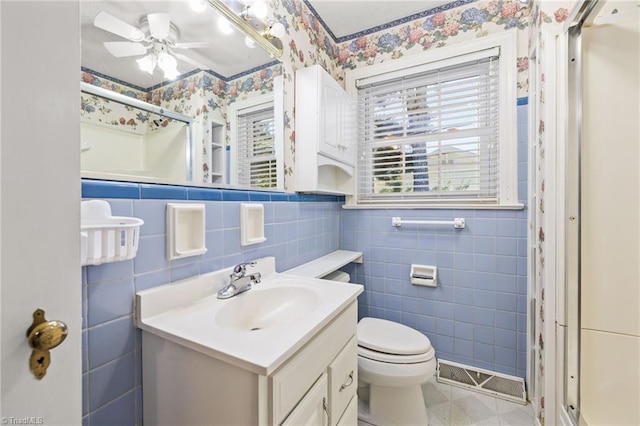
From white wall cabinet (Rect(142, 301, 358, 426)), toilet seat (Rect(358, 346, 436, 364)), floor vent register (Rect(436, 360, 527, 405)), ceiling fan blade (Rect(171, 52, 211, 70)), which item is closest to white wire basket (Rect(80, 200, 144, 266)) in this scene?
white wall cabinet (Rect(142, 301, 358, 426))

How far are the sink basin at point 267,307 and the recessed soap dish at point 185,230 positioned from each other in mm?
232

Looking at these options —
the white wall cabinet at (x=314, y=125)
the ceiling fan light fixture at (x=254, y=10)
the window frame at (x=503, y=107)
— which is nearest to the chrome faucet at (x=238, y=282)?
the white wall cabinet at (x=314, y=125)

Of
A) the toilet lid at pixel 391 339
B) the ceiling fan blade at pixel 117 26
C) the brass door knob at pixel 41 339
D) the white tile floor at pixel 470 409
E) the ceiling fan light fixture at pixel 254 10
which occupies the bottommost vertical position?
the white tile floor at pixel 470 409

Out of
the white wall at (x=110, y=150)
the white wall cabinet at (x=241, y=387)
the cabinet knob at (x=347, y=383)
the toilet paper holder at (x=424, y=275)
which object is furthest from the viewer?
the toilet paper holder at (x=424, y=275)

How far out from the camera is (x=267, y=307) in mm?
1136

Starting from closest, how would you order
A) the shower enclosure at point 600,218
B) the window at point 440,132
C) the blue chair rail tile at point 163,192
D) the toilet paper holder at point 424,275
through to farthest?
the blue chair rail tile at point 163,192 → the shower enclosure at point 600,218 → the window at point 440,132 → the toilet paper holder at point 424,275

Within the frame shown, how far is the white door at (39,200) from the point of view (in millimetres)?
334

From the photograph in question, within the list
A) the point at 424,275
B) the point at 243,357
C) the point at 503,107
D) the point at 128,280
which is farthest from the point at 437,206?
the point at 128,280

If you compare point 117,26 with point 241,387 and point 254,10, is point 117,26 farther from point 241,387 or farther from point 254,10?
point 241,387

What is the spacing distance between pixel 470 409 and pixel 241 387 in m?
1.51

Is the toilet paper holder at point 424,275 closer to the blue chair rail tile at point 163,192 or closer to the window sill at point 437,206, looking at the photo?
the window sill at point 437,206

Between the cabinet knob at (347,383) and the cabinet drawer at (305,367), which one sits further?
the cabinet knob at (347,383)

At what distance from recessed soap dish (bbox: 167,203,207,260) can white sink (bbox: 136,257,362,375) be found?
0.11 meters

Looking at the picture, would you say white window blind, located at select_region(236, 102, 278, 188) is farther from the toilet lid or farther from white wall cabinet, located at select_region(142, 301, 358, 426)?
the toilet lid
